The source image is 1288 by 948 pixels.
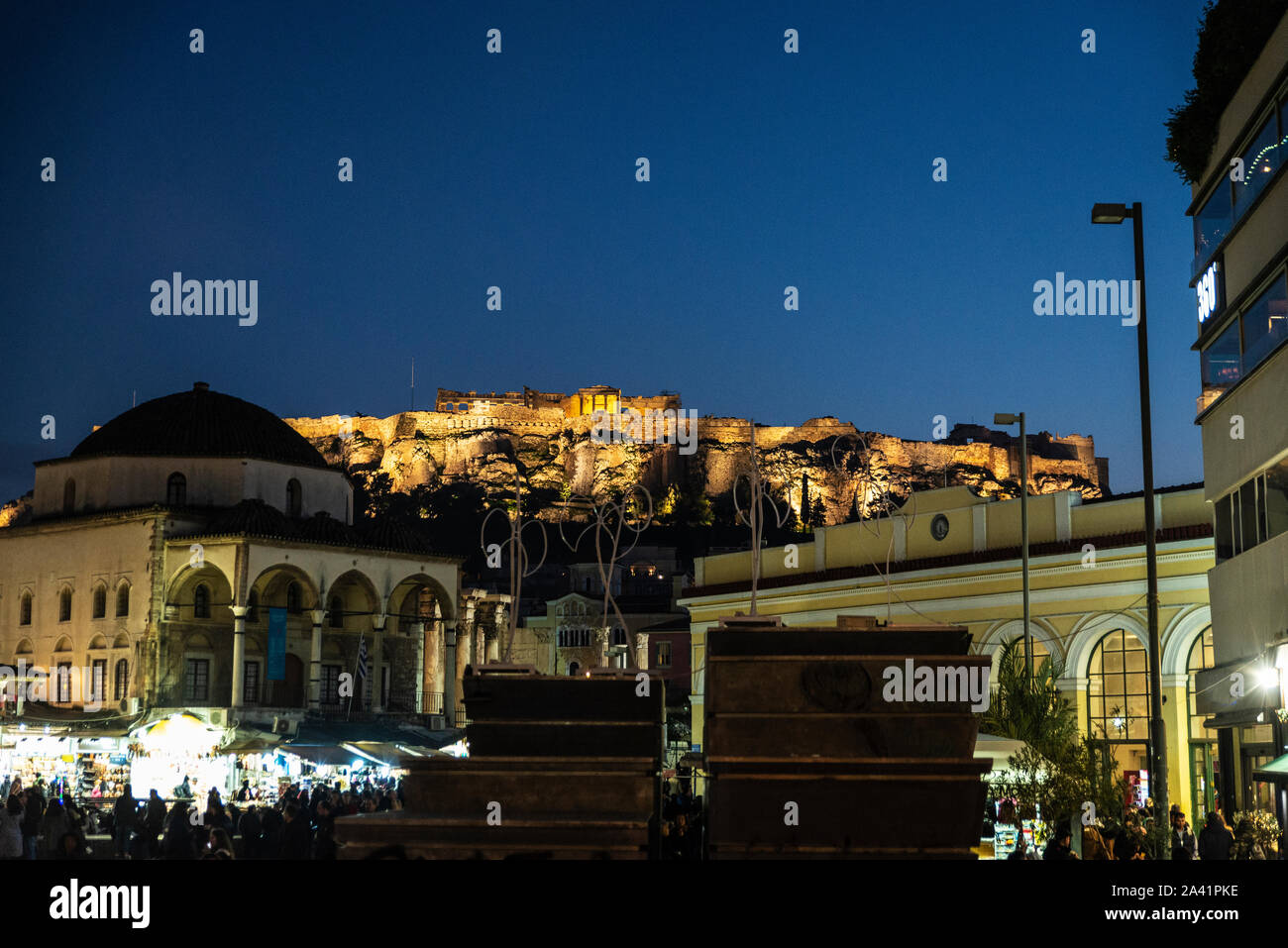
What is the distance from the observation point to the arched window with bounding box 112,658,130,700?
55406 millimetres

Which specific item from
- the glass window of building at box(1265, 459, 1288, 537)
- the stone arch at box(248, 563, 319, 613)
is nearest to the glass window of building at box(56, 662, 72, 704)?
the stone arch at box(248, 563, 319, 613)

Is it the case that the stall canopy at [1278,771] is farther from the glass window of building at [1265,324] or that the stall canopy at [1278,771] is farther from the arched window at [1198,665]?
the arched window at [1198,665]

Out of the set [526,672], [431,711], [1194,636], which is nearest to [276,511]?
[431,711]

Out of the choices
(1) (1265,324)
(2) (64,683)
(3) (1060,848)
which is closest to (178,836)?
(3) (1060,848)

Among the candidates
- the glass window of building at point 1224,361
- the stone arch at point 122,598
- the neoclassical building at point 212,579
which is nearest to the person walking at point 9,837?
the glass window of building at point 1224,361

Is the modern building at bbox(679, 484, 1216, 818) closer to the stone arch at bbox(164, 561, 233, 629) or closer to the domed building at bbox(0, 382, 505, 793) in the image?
the domed building at bbox(0, 382, 505, 793)

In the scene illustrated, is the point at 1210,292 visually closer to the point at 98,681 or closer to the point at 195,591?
the point at 195,591

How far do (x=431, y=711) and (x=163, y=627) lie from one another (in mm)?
Result: 14385

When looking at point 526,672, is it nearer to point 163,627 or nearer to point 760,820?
point 760,820

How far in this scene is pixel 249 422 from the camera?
208 feet

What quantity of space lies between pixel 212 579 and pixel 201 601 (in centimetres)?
96

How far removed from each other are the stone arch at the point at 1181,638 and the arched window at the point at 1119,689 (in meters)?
0.78

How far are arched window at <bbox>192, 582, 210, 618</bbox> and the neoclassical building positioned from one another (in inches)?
2.1

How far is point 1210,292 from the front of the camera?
23984 mm
